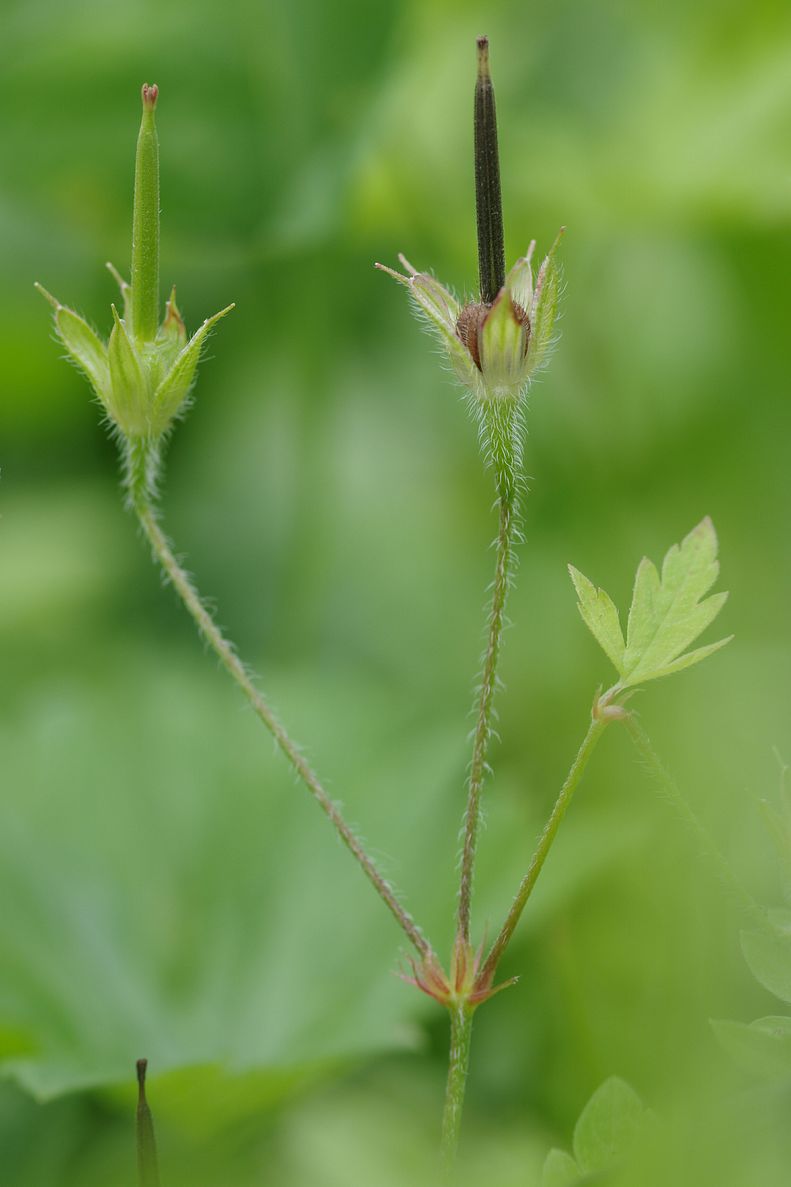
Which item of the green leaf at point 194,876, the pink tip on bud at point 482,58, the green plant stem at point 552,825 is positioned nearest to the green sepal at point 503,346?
the pink tip on bud at point 482,58

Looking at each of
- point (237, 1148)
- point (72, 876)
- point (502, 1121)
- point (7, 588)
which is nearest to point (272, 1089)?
point (237, 1148)

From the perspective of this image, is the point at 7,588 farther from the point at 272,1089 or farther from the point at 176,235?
the point at 272,1089

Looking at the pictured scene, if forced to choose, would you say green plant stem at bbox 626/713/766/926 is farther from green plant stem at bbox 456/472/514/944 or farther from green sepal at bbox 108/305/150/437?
green sepal at bbox 108/305/150/437

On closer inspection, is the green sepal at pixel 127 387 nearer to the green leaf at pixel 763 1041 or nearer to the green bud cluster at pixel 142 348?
the green bud cluster at pixel 142 348

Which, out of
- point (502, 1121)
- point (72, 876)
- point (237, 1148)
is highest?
point (72, 876)

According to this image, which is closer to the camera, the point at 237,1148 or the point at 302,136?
the point at 237,1148

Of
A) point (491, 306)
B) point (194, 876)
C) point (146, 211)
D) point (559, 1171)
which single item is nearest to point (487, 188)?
point (491, 306)

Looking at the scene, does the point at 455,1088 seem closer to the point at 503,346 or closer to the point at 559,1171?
the point at 559,1171
